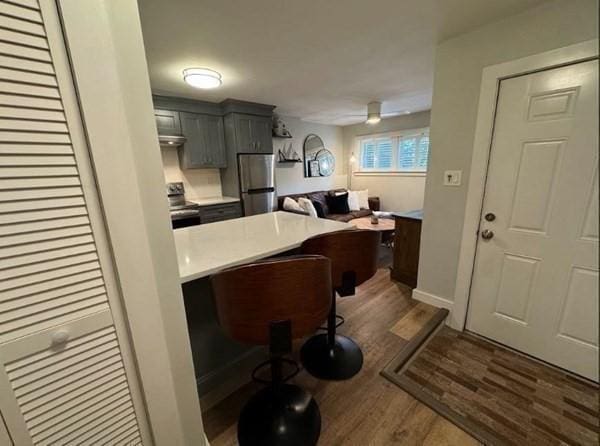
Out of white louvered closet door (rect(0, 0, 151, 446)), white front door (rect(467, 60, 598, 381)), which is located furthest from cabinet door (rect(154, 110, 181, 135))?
white front door (rect(467, 60, 598, 381))

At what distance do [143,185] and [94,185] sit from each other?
0.13m

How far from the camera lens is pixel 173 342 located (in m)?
0.97

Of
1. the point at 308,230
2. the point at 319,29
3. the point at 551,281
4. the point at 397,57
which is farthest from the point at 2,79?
the point at 397,57

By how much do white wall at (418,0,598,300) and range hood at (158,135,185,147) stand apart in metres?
3.10

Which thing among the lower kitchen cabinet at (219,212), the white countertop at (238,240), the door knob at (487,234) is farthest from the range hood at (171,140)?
the door knob at (487,234)

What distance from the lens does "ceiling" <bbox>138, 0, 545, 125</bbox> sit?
158 centimetres

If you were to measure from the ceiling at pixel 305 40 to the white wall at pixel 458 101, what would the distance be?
0.32 ft

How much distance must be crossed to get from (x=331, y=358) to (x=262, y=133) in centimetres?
344

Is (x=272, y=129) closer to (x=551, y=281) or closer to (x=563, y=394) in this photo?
(x=551, y=281)

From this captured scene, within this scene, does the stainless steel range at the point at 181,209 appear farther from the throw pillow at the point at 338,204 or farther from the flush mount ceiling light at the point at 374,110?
the flush mount ceiling light at the point at 374,110

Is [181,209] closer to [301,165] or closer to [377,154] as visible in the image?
[301,165]

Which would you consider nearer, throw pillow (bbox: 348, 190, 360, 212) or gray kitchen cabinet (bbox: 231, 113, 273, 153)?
gray kitchen cabinet (bbox: 231, 113, 273, 153)

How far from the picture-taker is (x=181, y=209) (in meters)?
3.44

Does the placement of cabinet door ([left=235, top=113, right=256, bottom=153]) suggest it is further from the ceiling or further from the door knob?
the door knob
